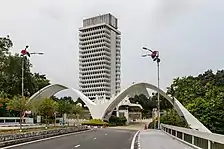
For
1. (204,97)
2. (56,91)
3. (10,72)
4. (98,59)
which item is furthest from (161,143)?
(98,59)

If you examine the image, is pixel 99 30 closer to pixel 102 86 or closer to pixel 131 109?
pixel 102 86

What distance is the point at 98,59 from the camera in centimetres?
18050

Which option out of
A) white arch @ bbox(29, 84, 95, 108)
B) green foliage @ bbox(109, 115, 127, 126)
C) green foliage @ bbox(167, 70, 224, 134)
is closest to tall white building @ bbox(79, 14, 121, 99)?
white arch @ bbox(29, 84, 95, 108)

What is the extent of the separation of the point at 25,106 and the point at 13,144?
2417 centimetres

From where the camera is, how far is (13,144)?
24.7 meters

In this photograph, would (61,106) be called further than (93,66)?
No

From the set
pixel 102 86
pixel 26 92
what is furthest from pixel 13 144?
pixel 102 86

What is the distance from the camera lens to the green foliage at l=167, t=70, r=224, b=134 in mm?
46125

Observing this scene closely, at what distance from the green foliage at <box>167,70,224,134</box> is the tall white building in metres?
78.4

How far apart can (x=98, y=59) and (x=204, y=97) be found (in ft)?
397

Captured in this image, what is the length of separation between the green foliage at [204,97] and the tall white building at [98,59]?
7835 centimetres

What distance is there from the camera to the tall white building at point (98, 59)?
179m

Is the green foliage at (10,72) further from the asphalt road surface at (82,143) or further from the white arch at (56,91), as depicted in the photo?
the asphalt road surface at (82,143)

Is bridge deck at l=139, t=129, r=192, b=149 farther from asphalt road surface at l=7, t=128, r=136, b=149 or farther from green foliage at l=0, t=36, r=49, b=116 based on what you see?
green foliage at l=0, t=36, r=49, b=116
